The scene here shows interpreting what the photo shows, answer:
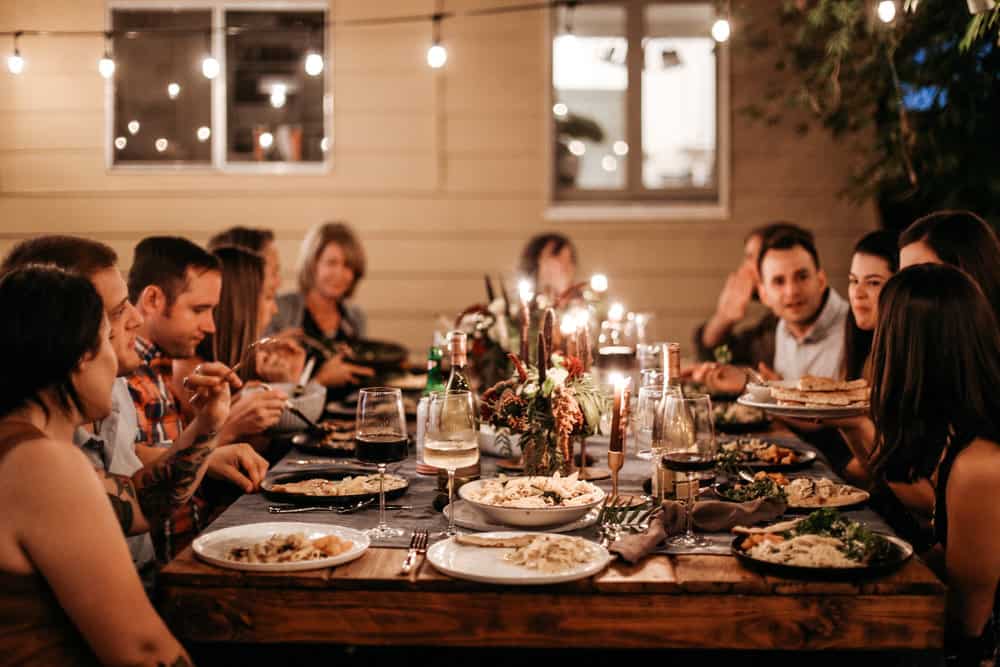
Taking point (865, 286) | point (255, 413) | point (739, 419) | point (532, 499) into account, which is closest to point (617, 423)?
point (532, 499)

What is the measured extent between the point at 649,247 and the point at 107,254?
409 cm

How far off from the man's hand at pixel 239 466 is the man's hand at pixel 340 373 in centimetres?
168

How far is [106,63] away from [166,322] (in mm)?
3003

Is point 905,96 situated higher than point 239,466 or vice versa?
point 905,96

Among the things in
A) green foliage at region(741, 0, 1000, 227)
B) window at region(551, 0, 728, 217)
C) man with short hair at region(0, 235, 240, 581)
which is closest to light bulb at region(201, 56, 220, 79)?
window at region(551, 0, 728, 217)

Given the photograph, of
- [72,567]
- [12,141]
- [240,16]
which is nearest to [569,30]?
[240,16]

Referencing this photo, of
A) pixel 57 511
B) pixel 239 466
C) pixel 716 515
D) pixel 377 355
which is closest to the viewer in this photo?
pixel 57 511

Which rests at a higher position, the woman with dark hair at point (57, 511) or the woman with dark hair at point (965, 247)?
the woman with dark hair at point (965, 247)

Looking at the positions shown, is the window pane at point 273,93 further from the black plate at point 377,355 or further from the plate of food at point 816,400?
the plate of food at point 816,400

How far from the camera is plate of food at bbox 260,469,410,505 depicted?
2.20 meters

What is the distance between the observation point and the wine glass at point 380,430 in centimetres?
194

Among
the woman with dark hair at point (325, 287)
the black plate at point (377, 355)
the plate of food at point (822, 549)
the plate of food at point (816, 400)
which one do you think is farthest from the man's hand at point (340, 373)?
the plate of food at point (822, 549)

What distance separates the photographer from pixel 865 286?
11.0 ft

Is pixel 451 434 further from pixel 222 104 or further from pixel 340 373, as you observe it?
pixel 222 104
